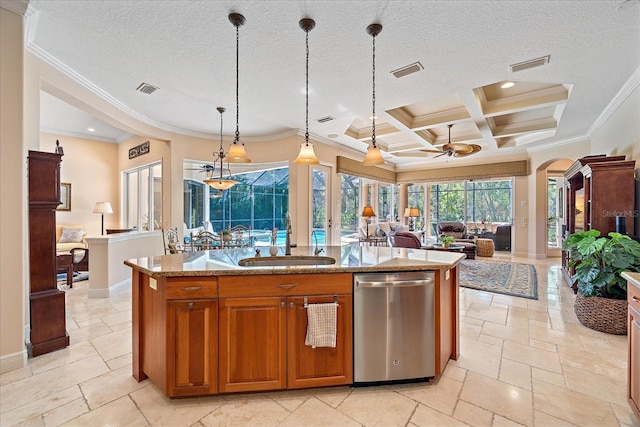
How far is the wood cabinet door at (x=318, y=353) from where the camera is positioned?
1963 millimetres

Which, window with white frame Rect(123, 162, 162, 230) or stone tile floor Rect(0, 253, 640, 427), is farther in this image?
window with white frame Rect(123, 162, 162, 230)

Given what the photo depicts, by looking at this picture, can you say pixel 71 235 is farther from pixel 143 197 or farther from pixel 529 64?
pixel 529 64

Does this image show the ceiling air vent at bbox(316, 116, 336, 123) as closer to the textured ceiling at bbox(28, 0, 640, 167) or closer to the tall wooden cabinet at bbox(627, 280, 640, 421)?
the textured ceiling at bbox(28, 0, 640, 167)

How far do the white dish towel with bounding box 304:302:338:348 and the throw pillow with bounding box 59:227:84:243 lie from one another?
257 inches

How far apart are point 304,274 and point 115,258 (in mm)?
3950

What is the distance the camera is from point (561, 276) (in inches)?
215

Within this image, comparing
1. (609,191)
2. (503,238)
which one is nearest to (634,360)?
(609,191)

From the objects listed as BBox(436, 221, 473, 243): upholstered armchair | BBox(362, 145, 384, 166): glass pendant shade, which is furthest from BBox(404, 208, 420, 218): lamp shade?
BBox(362, 145, 384, 166): glass pendant shade

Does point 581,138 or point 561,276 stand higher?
point 581,138

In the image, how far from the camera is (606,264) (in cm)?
306

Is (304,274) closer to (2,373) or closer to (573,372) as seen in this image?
(573,372)

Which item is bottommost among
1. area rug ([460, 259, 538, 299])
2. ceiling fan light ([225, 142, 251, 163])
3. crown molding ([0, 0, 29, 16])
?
area rug ([460, 259, 538, 299])

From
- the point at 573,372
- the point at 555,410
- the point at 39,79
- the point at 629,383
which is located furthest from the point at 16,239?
the point at 573,372

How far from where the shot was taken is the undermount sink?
7.61ft
